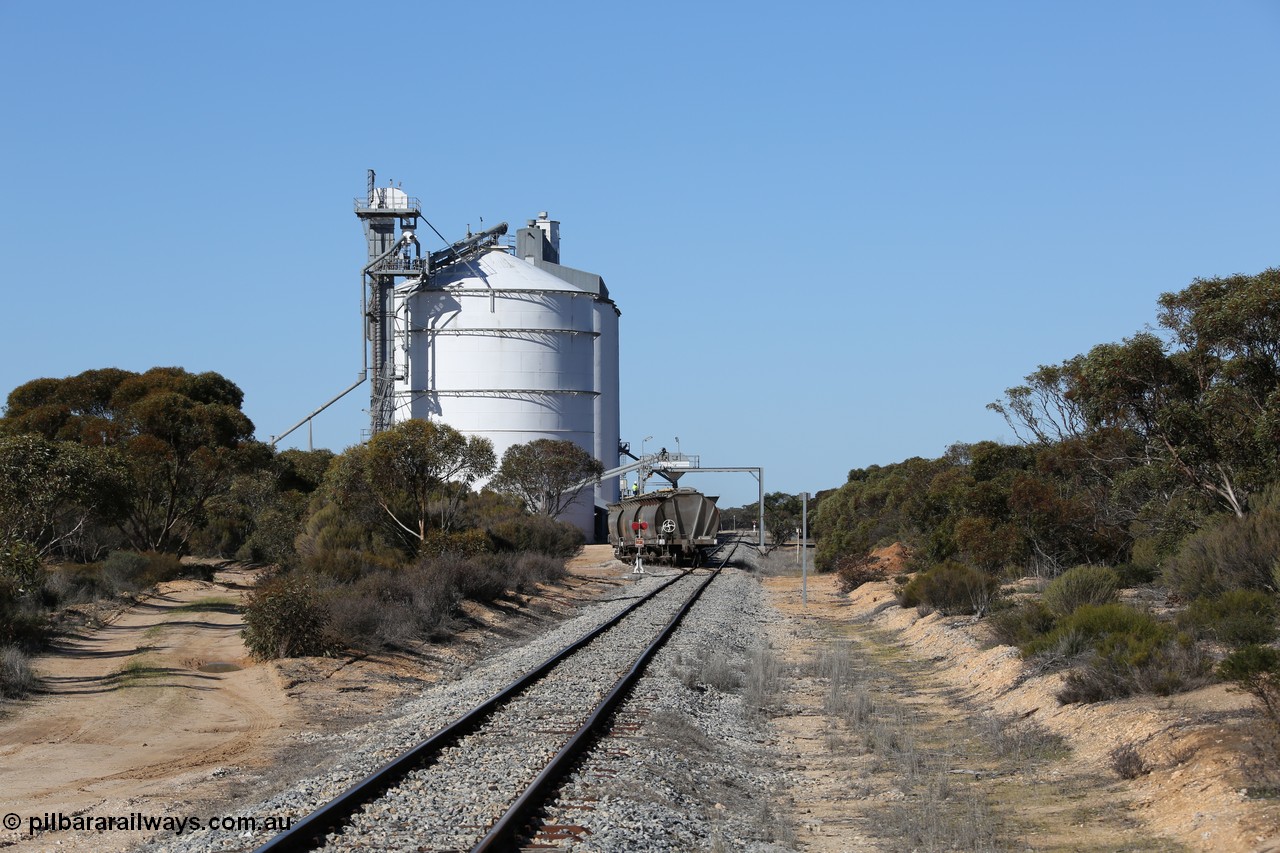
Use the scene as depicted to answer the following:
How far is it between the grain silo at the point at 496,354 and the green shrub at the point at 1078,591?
48371 millimetres

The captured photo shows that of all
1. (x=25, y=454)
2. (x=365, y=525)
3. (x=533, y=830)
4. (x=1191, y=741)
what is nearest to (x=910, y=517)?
(x=365, y=525)

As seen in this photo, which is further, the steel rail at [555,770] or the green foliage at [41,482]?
the green foliage at [41,482]

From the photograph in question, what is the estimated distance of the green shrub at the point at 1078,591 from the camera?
18.0 m

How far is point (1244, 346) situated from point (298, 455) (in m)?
49.1

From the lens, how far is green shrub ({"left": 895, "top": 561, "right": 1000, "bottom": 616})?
2283cm

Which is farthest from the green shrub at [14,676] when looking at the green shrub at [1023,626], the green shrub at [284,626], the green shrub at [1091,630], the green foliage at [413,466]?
the green foliage at [413,466]

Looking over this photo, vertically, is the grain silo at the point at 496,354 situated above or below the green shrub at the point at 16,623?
above

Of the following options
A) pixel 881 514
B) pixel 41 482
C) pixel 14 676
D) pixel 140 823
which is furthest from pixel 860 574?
pixel 140 823

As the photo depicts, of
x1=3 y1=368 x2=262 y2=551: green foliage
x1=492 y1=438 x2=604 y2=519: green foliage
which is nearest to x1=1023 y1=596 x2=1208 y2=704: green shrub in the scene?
x1=3 y1=368 x2=262 y2=551: green foliage

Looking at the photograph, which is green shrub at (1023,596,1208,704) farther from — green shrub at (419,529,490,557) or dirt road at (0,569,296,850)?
green shrub at (419,529,490,557)

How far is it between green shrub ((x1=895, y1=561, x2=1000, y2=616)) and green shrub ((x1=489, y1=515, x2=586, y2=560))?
17.8m

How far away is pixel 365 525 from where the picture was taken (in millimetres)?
36438

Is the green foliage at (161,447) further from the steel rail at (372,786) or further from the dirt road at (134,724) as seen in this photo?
the steel rail at (372,786)

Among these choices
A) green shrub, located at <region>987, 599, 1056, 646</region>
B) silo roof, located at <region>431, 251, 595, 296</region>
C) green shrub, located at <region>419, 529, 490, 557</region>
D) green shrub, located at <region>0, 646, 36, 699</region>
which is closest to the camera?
green shrub, located at <region>0, 646, 36, 699</region>
